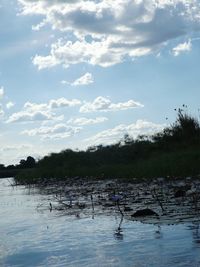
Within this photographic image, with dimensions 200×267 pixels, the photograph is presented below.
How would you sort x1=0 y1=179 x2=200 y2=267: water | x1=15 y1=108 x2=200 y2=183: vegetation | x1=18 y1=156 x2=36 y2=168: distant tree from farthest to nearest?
x1=18 y1=156 x2=36 y2=168: distant tree, x1=15 y1=108 x2=200 y2=183: vegetation, x1=0 y1=179 x2=200 y2=267: water

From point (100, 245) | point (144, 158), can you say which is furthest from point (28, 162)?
point (100, 245)

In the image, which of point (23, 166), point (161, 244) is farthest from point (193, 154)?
point (23, 166)

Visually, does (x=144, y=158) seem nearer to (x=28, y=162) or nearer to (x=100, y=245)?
(x=100, y=245)

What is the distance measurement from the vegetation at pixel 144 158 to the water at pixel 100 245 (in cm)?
947

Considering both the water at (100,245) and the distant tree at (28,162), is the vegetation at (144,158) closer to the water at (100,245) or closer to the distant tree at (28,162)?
the water at (100,245)

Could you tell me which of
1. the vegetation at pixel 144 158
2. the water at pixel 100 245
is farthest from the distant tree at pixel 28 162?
the water at pixel 100 245

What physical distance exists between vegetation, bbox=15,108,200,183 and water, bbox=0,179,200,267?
947 centimetres

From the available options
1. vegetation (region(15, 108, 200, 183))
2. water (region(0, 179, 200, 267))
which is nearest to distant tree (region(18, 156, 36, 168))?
vegetation (region(15, 108, 200, 183))

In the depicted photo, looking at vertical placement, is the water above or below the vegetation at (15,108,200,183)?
below

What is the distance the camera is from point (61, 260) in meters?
6.45

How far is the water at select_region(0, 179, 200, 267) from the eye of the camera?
19.6ft

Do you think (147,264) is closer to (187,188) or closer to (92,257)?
(92,257)

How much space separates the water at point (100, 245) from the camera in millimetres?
5969

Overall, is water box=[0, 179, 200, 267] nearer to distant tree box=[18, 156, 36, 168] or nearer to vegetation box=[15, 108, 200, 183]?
vegetation box=[15, 108, 200, 183]
